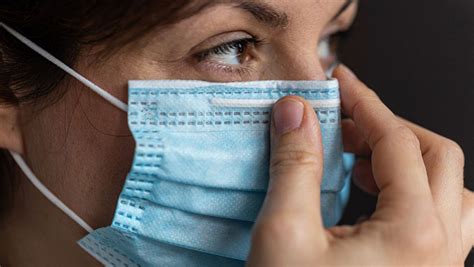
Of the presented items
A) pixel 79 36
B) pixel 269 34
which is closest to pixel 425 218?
pixel 269 34

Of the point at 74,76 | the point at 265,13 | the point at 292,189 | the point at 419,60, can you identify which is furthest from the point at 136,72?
the point at 419,60

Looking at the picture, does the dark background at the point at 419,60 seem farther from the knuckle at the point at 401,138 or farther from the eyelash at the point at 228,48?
the eyelash at the point at 228,48

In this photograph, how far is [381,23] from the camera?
1.88 m

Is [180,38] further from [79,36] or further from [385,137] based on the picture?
[385,137]

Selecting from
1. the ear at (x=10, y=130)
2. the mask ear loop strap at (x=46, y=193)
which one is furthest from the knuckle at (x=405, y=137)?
the ear at (x=10, y=130)

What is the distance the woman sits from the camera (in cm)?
100

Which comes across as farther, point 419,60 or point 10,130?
point 419,60

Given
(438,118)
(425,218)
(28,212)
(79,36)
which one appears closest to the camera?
(425,218)

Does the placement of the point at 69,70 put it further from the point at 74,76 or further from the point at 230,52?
the point at 230,52

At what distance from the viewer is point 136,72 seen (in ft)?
3.71

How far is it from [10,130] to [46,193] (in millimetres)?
145

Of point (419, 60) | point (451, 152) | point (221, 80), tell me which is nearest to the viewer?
point (221, 80)

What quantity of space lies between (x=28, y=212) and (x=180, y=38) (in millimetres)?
524

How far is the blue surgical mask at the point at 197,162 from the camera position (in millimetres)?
1115
